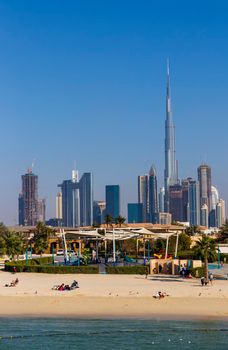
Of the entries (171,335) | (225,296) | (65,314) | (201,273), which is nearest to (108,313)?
(65,314)

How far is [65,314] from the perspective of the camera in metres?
44.4

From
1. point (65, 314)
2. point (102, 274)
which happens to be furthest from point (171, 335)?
point (102, 274)

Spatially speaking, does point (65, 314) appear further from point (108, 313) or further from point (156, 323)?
point (156, 323)

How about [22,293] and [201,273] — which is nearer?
[22,293]

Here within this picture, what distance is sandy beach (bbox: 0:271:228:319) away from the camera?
44.8 metres

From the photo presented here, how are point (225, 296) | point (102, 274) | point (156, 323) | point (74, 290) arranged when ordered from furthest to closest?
1. point (102, 274)
2. point (74, 290)
3. point (225, 296)
4. point (156, 323)

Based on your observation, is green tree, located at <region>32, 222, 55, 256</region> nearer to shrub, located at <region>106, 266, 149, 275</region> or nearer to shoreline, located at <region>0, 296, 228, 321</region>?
shrub, located at <region>106, 266, 149, 275</region>

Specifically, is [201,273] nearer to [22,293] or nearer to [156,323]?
[22,293]

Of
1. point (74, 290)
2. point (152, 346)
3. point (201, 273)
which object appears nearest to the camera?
point (152, 346)

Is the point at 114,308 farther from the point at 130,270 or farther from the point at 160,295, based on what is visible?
the point at 130,270

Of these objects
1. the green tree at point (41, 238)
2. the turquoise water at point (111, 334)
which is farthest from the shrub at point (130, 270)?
the green tree at point (41, 238)

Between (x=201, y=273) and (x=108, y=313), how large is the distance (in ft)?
76.6

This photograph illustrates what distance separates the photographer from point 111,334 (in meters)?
38.6

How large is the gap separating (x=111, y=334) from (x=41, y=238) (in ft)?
295
